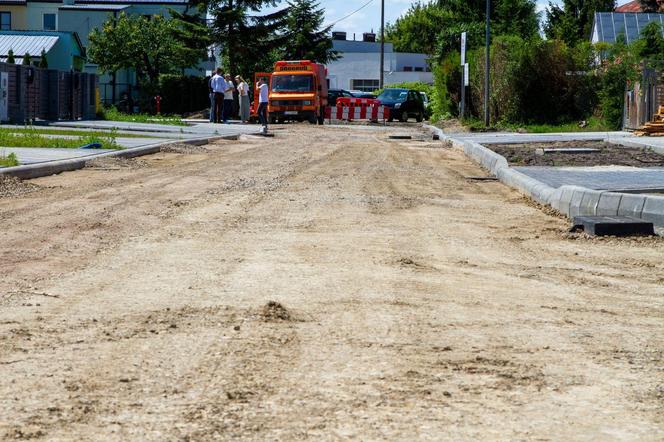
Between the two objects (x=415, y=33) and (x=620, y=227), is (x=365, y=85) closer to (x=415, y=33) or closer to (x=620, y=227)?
(x=415, y=33)

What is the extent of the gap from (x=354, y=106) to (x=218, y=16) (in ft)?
39.3

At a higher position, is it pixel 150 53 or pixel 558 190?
pixel 150 53

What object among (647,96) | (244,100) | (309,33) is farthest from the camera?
(309,33)

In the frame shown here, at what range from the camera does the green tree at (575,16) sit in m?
80.8

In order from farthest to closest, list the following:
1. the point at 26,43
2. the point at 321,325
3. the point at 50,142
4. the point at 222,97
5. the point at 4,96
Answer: the point at 26,43, the point at 222,97, the point at 4,96, the point at 50,142, the point at 321,325

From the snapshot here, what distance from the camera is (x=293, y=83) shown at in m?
46.9

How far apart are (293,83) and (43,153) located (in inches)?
1164

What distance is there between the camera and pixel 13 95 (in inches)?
1314

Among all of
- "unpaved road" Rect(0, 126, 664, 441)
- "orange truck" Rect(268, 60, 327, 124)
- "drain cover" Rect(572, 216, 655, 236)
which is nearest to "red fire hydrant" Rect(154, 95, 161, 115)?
"orange truck" Rect(268, 60, 327, 124)

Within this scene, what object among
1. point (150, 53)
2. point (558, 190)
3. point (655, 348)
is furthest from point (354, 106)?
point (655, 348)

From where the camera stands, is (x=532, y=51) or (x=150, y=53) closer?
(x=532, y=51)

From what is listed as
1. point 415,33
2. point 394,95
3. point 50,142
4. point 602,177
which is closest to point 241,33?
point 394,95

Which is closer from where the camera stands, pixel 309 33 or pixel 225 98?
pixel 225 98

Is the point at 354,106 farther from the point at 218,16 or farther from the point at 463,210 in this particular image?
the point at 463,210
